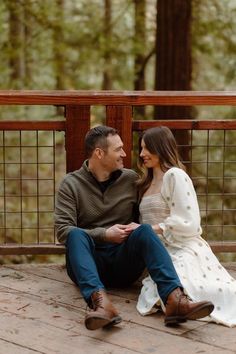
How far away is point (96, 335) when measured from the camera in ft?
12.1

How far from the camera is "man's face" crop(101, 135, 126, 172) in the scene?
14.3 feet

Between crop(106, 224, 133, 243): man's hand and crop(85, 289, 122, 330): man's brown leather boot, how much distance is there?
0.46m

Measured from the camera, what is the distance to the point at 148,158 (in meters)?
4.31

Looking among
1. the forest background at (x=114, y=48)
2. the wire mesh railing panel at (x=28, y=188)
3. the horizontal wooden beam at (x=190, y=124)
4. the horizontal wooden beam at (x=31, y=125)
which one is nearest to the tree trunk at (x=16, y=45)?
the forest background at (x=114, y=48)

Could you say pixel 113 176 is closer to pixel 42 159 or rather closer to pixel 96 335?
pixel 96 335

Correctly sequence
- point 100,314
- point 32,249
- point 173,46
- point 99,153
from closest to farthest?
point 100,314 < point 99,153 < point 32,249 < point 173,46

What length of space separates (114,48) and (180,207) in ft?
23.2

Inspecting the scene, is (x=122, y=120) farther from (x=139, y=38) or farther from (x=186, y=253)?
(x=139, y=38)

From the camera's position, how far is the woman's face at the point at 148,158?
4293mm

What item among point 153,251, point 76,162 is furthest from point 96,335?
point 76,162

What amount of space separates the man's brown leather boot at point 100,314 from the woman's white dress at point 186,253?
12.4 inches

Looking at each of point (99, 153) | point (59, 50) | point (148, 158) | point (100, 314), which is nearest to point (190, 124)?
point (148, 158)

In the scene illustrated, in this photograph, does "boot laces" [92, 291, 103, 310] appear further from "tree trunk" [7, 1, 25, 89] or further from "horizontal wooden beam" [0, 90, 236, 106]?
"tree trunk" [7, 1, 25, 89]

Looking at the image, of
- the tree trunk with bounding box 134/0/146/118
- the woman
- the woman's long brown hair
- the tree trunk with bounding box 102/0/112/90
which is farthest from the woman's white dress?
the tree trunk with bounding box 102/0/112/90
